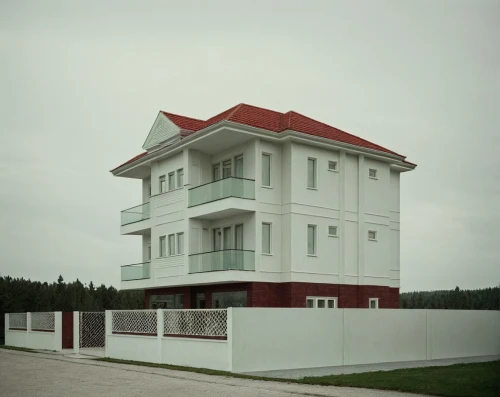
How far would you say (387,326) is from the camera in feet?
71.8

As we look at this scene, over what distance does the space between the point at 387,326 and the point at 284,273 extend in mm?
4816

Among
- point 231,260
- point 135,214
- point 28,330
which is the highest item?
point 135,214

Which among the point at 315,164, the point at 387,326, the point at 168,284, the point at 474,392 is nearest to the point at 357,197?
the point at 315,164

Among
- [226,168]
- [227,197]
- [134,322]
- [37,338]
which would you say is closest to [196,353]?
[134,322]

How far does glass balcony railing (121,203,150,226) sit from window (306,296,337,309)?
31.0 ft

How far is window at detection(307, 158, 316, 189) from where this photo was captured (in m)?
26.0

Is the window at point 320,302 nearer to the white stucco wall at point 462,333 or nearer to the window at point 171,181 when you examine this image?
the white stucco wall at point 462,333

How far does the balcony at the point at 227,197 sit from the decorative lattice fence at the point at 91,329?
6773 mm

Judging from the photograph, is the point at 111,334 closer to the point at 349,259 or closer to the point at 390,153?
the point at 349,259

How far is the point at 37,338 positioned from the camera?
30.5m

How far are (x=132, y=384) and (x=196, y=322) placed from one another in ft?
15.1

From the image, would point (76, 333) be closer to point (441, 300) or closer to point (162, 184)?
point (162, 184)

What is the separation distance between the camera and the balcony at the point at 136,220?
30833 millimetres

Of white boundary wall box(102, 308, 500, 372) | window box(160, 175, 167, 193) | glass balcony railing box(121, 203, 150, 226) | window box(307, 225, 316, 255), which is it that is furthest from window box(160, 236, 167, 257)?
window box(307, 225, 316, 255)
